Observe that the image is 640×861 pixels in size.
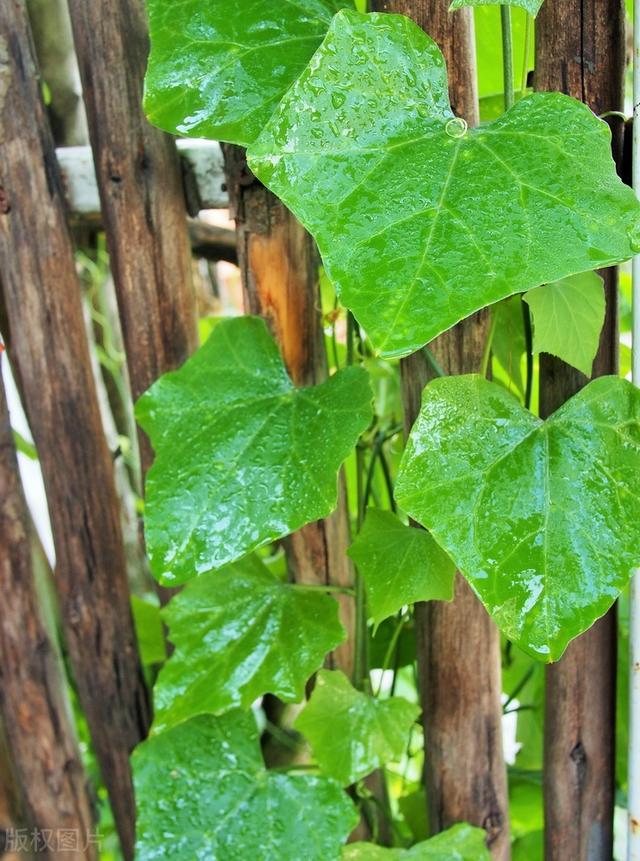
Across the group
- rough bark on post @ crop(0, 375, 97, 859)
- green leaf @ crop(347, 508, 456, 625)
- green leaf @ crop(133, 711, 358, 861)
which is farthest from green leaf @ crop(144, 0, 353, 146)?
green leaf @ crop(133, 711, 358, 861)

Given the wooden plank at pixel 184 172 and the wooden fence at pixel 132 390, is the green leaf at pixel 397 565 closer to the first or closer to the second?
the wooden fence at pixel 132 390

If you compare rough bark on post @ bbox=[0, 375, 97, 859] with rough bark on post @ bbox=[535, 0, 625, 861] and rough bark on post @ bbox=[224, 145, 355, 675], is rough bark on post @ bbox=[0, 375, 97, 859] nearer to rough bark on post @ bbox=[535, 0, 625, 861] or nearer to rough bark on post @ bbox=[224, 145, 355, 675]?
rough bark on post @ bbox=[224, 145, 355, 675]

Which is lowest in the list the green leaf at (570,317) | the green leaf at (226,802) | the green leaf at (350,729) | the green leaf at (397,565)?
the green leaf at (226,802)

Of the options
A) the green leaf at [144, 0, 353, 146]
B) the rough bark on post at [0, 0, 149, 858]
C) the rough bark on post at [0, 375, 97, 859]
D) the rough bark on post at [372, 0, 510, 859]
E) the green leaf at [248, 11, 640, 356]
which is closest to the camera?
the green leaf at [248, 11, 640, 356]

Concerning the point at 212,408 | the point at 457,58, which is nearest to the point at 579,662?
the point at 212,408

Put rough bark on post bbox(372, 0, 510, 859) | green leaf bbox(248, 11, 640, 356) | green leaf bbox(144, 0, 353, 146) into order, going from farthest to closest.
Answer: rough bark on post bbox(372, 0, 510, 859)
green leaf bbox(144, 0, 353, 146)
green leaf bbox(248, 11, 640, 356)

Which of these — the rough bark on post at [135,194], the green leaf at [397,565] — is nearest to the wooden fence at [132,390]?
the rough bark on post at [135,194]

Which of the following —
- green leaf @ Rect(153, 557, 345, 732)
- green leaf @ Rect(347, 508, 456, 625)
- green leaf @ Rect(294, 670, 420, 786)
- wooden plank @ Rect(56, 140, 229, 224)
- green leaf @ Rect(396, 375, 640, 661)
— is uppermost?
wooden plank @ Rect(56, 140, 229, 224)
